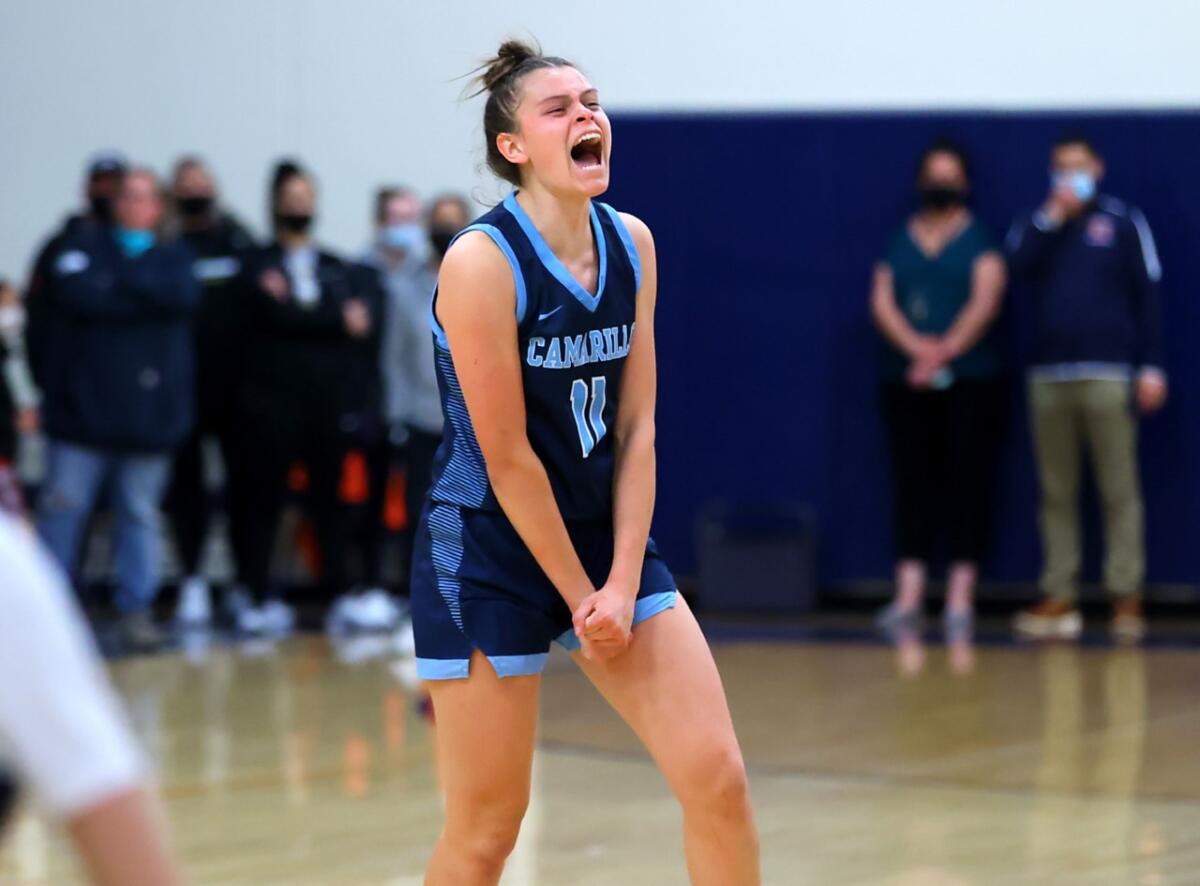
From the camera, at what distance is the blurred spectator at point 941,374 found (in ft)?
29.8

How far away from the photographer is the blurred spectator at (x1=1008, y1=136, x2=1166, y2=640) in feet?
28.9

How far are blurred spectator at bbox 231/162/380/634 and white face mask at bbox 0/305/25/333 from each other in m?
1.00

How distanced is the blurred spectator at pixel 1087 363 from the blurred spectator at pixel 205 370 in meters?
3.61

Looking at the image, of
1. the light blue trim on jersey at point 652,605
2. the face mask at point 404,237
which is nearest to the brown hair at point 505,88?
the light blue trim on jersey at point 652,605

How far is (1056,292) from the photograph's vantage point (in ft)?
29.2

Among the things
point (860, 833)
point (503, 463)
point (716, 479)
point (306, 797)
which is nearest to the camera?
point (503, 463)

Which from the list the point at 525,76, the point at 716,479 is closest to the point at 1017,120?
the point at 716,479

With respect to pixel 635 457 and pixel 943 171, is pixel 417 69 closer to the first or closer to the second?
pixel 943 171

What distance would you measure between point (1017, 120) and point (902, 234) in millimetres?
786

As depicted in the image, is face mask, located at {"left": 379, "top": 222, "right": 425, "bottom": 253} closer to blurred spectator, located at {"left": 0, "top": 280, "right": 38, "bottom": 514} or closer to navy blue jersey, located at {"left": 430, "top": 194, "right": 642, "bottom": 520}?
blurred spectator, located at {"left": 0, "top": 280, "right": 38, "bottom": 514}

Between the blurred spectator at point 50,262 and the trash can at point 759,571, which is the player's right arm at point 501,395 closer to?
the blurred spectator at point 50,262

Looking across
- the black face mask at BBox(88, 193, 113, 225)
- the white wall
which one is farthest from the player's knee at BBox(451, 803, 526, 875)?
the white wall

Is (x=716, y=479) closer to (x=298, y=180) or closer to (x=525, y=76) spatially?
(x=298, y=180)

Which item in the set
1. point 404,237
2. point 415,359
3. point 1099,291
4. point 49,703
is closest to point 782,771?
point 415,359
